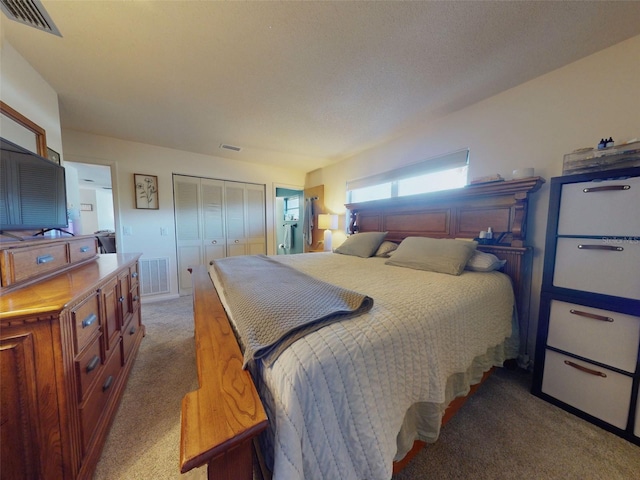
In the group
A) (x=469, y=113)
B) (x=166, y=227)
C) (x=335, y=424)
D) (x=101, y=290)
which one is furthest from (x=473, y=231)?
(x=166, y=227)

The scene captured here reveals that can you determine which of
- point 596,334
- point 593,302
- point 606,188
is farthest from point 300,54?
point 596,334

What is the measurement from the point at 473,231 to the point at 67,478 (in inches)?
116

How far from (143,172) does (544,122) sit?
4598mm

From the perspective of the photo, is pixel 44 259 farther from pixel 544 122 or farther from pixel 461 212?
pixel 544 122

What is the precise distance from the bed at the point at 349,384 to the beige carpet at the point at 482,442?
18 centimetres

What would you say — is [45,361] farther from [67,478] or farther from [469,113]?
[469,113]

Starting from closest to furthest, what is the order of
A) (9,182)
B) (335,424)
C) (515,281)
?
(335,424), (9,182), (515,281)

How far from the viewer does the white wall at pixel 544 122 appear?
1445mm

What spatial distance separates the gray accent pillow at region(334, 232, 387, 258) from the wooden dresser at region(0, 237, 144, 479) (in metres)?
2.21

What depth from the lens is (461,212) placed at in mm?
2205

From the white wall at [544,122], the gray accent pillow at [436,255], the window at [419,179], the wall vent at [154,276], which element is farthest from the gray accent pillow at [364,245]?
the wall vent at [154,276]

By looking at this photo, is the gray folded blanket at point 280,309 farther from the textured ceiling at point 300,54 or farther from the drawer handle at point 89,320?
the textured ceiling at point 300,54

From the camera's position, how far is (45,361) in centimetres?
81

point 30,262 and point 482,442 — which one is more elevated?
point 30,262
